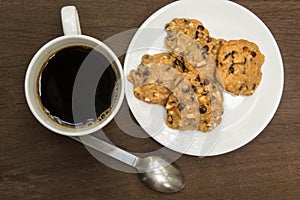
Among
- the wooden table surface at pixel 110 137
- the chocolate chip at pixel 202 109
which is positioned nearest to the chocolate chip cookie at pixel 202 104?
the chocolate chip at pixel 202 109

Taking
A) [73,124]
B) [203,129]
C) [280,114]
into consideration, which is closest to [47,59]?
[73,124]

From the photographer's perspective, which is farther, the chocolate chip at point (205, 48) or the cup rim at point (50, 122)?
the chocolate chip at point (205, 48)

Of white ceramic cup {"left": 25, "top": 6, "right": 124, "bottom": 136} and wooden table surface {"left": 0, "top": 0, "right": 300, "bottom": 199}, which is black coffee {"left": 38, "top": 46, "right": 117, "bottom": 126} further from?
wooden table surface {"left": 0, "top": 0, "right": 300, "bottom": 199}

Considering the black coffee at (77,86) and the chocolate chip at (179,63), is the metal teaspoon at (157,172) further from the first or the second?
the chocolate chip at (179,63)

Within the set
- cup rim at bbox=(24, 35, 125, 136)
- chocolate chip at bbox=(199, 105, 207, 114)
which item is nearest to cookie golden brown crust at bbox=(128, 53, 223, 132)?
chocolate chip at bbox=(199, 105, 207, 114)

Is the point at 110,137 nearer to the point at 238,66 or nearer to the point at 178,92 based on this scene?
the point at 178,92

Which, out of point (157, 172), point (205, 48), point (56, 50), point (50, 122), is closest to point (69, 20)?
point (56, 50)
